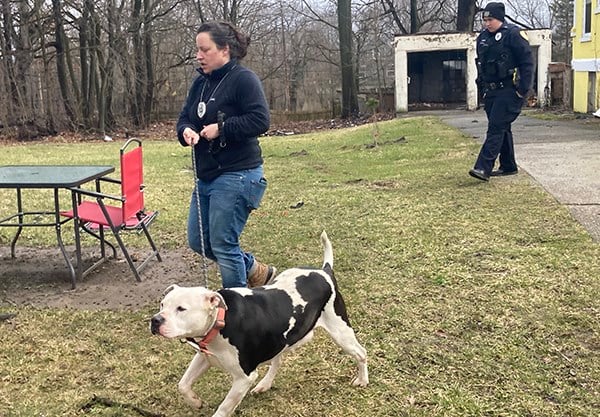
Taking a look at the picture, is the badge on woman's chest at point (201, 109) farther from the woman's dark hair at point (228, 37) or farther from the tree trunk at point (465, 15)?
the tree trunk at point (465, 15)

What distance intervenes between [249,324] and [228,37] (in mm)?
1739

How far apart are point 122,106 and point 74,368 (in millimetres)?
23061

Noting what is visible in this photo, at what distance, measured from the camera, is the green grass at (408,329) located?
3135mm

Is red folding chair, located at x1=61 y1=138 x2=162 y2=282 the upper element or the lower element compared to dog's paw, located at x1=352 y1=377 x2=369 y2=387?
upper

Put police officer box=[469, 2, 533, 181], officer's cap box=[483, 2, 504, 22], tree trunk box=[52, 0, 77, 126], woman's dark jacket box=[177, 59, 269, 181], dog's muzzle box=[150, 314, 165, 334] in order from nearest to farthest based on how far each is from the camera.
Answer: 1. dog's muzzle box=[150, 314, 165, 334]
2. woman's dark jacket box=[177, 59, 269, 181]
3. police officer box=[469, 2, 533, 181]
4. officer's cap box=[483, 2, 504, 22]
5. tree trunk box=[52, 0, 77, 126]

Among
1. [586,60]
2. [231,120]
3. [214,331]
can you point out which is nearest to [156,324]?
[214,331]

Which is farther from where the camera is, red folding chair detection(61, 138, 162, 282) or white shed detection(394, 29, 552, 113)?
white shed detection(394, 29, 552, 113)

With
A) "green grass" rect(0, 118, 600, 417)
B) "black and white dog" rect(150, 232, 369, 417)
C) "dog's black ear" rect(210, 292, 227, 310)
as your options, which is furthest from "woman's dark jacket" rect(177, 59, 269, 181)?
"dog's black ear" rect(210, 292, 227, 310)

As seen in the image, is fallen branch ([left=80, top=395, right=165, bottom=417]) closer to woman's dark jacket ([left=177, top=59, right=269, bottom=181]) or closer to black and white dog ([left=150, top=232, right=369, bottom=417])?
black and white dog ([left=150, top=232, right=369, bottom=417])

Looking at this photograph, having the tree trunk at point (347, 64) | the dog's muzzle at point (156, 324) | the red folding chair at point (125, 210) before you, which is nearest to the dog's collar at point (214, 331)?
the dog's muzzle at point (156, 324)

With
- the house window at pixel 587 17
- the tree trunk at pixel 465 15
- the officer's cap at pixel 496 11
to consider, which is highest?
the tree trunk at pixel 465 15

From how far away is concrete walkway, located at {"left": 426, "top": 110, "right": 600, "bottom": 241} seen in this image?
6.43 m

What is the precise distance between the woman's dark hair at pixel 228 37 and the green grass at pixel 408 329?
1712 millimetres

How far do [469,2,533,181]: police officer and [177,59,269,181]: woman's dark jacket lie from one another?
14.1 feet
